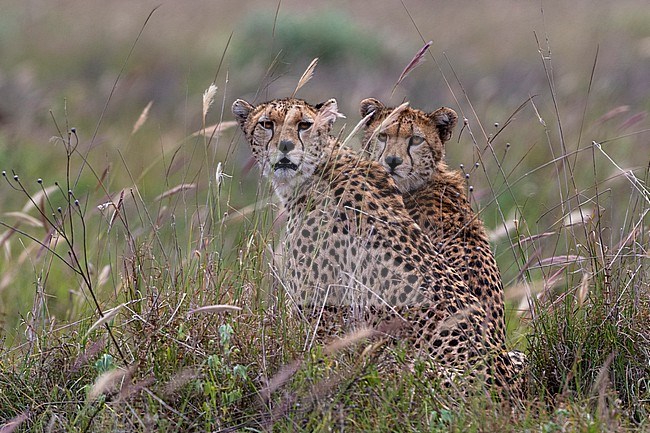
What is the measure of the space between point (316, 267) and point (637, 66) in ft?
31.0

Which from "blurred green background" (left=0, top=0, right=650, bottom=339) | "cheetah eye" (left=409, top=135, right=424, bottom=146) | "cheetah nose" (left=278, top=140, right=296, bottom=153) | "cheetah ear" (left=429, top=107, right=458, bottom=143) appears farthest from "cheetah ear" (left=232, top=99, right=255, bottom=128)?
"blurred green background" (left=0, top=0, right=650, bottom=339)

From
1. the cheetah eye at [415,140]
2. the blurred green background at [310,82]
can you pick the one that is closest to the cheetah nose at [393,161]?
the cheetah eye at [415,140]

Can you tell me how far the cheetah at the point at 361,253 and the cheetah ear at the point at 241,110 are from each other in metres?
0.11

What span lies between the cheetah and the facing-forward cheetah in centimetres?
20

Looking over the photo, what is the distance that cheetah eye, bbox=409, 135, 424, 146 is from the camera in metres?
4.79

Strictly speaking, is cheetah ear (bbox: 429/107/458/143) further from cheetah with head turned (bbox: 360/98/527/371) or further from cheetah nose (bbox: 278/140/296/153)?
cheetah nose (bbox: 278/140/296/153)

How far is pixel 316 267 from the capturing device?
12.8ft

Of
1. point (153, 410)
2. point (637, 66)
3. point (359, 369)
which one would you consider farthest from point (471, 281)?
point (637, 66)

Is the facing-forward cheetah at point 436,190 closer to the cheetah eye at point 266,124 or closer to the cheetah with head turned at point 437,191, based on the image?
the cheetah with head turned at point 437,191

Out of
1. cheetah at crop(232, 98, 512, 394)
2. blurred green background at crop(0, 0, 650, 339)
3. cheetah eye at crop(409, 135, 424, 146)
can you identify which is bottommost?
blurred green background at crop(0, 0, 650, 339)

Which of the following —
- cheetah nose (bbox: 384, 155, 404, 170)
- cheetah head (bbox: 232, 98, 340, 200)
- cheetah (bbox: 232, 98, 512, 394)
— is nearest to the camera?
cheetah (bbox: 232, 98, 512, 394)

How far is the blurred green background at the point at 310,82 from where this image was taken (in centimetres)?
780

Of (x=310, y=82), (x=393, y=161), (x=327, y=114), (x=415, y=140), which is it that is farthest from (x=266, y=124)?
(x=310, y=82)

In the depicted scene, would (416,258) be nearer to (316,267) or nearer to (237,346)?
(316,267)
